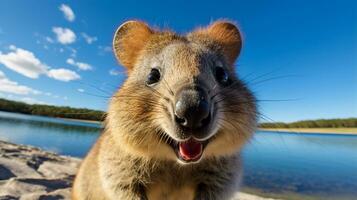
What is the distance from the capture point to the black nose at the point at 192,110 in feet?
9.62

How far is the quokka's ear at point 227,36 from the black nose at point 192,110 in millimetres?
2028

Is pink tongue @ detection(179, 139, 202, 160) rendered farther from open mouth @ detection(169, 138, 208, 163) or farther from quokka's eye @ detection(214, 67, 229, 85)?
quokka's eye @ detection(214, 67, 229, 85)

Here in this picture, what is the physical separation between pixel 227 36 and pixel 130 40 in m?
1.43

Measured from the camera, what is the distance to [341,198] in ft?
40.4

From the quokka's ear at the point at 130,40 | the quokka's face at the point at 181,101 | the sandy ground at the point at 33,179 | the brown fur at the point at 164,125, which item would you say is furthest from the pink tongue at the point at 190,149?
the sandy ground at the point at 33,179

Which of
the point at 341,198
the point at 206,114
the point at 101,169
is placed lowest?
Result: the point at 341,198

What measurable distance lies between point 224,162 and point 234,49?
5.93 ft

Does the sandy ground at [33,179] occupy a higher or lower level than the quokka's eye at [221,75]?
lower

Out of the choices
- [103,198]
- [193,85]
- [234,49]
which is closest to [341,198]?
[234,49]

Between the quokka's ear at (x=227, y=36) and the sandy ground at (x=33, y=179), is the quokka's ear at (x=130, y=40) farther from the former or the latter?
the sandy ground at (x=33, y=179)

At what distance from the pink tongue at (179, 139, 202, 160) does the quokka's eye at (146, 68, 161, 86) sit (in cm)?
101

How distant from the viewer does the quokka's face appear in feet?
10.2

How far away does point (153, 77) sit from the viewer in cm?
416

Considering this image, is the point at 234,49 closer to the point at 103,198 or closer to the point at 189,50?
the point at 189,50
